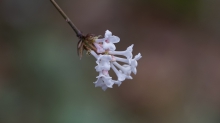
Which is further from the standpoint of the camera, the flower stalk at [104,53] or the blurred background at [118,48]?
the blurred background at [118,48]

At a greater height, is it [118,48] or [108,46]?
[118,48]

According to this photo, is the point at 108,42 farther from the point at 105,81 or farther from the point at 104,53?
the point at 105,81

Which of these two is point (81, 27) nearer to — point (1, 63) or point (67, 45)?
point (67, 45)

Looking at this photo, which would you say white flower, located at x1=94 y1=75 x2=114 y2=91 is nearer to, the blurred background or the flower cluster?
the flower cluster

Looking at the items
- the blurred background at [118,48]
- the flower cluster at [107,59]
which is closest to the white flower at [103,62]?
the flower cluster at [107,59]

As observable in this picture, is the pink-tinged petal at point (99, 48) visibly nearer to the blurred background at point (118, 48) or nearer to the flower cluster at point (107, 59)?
the flower cluster at point (107, 59)

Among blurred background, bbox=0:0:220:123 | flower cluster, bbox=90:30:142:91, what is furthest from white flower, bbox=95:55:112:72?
blurred background, bbox=0:0:220:123

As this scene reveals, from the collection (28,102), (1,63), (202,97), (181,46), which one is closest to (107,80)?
(28,102)

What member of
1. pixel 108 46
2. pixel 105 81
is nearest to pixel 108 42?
pixel 108 46
